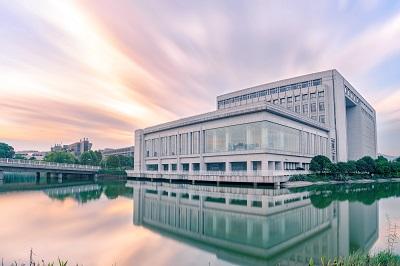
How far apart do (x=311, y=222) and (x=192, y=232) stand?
6.53 m

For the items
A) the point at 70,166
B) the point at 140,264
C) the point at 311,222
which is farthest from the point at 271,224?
the point at 70,166

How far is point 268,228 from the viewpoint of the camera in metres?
14.8

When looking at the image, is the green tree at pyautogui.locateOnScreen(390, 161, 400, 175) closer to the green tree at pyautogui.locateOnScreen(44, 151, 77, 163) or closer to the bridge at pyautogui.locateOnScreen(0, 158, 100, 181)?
the bridge at pyautogui.locateOnScreen(0, 158, 100, 181)

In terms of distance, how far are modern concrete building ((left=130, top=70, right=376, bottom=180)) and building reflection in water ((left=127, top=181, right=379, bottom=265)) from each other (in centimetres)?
2331

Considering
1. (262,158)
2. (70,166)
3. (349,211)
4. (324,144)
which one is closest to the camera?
(349,211)

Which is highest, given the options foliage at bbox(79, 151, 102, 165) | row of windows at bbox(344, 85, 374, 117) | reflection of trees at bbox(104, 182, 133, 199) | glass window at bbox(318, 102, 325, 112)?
row of windows at bbox(344, 85, 374, 117)

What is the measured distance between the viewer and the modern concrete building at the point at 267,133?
159 feet

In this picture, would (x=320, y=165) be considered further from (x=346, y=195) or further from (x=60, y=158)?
(x=60, y=158)

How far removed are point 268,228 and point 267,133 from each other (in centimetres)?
3331

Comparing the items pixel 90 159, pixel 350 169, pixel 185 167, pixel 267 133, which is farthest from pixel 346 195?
pixel 90 159

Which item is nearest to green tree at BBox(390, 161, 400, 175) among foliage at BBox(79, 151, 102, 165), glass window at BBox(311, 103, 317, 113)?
glass window at BBox(311, 103, 317, 113)

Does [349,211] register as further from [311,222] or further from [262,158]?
[262,158]

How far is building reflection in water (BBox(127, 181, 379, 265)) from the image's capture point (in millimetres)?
10852

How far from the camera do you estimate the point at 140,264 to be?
31.4 ft
